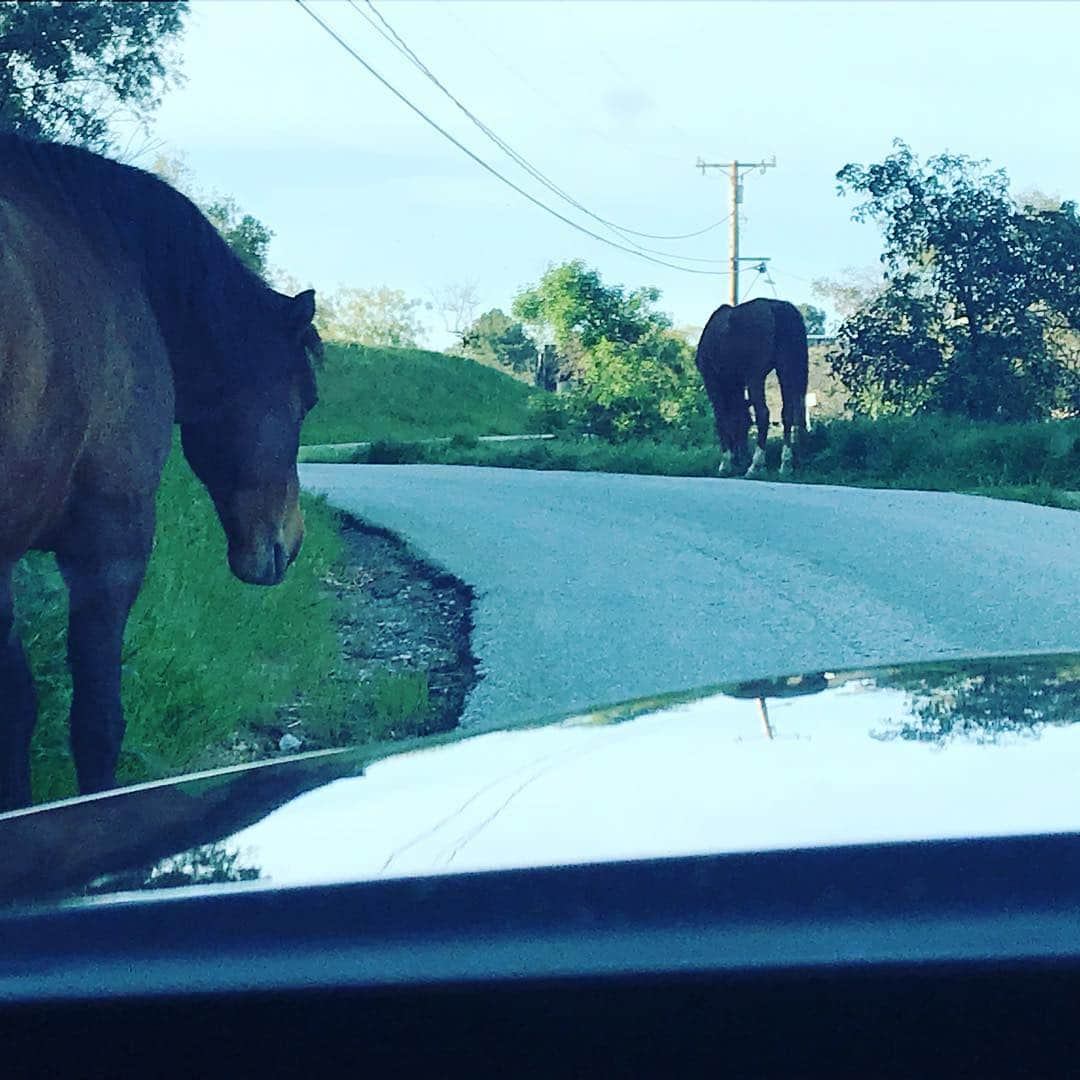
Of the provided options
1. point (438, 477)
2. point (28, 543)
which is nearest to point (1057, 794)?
point (28, 543)

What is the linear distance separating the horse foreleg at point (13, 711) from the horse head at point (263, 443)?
3.08 ft

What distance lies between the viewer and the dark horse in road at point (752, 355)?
1121cm

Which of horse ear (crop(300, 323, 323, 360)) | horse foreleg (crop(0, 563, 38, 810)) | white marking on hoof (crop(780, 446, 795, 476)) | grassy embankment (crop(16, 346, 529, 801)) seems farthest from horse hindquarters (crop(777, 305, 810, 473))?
horse foreleg (crop(0, 563, 38, 810))

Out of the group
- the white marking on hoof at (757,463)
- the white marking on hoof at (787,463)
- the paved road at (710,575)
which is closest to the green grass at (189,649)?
the paved road at (710,575)

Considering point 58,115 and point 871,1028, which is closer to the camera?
point 871,1028

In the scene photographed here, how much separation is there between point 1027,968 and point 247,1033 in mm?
523

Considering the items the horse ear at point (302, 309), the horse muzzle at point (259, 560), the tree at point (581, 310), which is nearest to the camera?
the horse ear at point (302, 309)

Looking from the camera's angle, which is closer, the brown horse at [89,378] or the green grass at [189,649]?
the brown horse at [89,378]

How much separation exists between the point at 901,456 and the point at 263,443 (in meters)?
8.39

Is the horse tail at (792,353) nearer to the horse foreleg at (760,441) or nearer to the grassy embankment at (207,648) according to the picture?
the horse foreleg at (760,441)

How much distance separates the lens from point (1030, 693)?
1.99 metres

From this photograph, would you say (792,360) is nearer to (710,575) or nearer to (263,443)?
(710,575)

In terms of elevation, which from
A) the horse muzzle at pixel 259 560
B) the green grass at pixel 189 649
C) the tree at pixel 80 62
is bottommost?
the green grass at pixel 189 649

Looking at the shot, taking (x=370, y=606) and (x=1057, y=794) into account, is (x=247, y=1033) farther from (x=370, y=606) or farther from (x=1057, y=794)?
(x=370, y=606)
